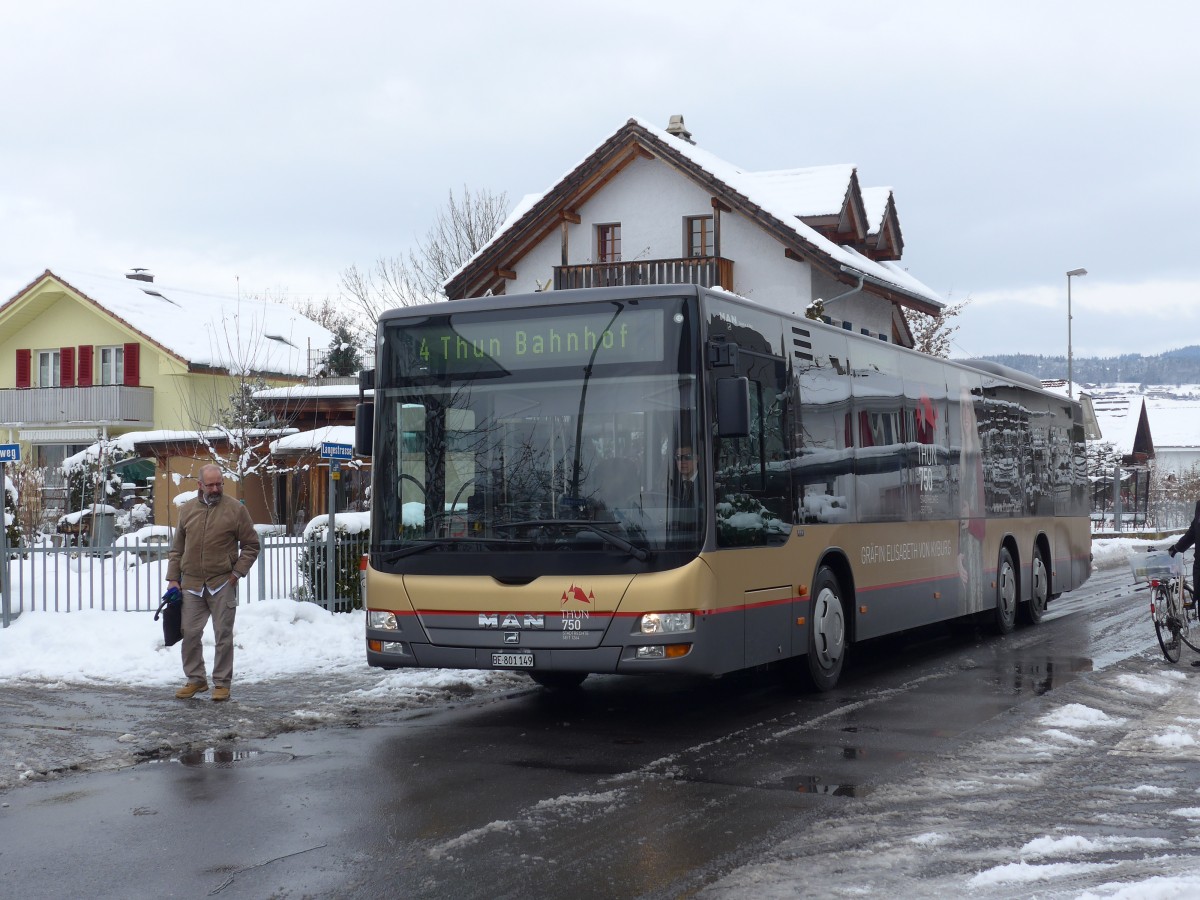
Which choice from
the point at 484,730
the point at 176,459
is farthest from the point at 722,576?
the point at 176,459

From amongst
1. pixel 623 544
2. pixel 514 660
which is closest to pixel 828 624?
pixel 623 544

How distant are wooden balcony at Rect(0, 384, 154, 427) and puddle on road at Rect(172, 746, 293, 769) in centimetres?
4426

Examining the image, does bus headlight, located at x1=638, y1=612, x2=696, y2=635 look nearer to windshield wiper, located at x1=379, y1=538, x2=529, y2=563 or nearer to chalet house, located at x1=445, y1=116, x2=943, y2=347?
windshield wiper, located at x1=379, y1=538, x2=529, y2=563

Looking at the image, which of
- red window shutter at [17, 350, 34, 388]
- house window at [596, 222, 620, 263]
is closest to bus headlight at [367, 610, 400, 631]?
house window at [596, 222, 620, 263]

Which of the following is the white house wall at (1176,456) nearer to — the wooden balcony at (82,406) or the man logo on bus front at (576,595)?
the wooden balcony at (82,406)

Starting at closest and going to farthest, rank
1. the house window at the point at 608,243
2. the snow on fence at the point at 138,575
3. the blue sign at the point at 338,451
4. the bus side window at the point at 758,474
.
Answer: the bus side window at the point at 758,474, the blue sign at the point at 338,451, the snow on fence at the point at 138,575, the house window at the point at 608,243

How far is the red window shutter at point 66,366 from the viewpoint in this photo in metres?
53.8

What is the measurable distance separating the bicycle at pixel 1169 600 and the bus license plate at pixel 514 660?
22.1ft

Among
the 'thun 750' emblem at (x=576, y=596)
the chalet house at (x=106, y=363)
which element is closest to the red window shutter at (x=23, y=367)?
the chalet house at (x=106, y=363)

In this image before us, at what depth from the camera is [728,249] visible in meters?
34.8

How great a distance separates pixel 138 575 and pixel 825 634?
8148 mm

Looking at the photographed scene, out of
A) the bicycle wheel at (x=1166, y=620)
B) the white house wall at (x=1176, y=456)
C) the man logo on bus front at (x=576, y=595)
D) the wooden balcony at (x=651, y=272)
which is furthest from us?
the white house wall at (x=1176, y=456)

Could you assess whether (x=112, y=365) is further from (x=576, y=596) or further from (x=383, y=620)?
(x=576, y=596)

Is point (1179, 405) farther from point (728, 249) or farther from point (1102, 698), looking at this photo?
point (1102, 698)
